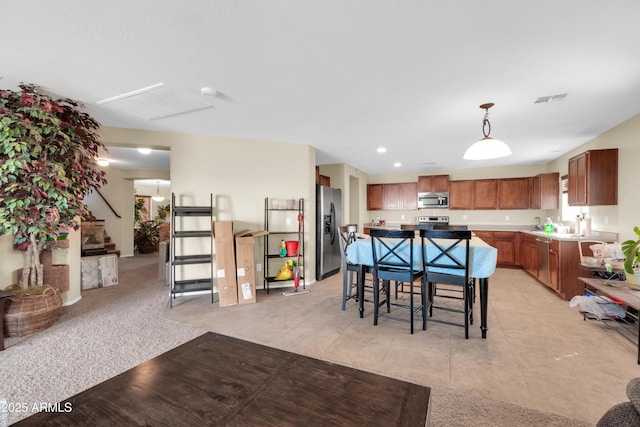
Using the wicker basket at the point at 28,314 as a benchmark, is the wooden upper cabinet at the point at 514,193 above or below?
above

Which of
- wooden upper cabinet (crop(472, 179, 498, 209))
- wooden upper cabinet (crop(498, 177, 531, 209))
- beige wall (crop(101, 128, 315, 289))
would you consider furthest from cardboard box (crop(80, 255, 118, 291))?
wooden upper cabinet (crop(498, 177, 531, 209))

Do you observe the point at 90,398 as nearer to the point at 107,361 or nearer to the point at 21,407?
the point at 21,407

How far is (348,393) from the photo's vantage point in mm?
1099

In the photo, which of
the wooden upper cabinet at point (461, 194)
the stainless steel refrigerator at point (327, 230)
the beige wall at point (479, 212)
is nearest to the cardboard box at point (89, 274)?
the stainless steel refrigerator at point (327, 230)

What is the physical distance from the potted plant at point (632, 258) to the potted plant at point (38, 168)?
5384 millimetres

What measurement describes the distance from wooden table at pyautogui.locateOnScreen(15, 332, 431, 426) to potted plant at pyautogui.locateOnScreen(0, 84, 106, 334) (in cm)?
256

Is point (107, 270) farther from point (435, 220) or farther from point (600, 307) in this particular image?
point (435, 220)

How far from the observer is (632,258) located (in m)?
2.53

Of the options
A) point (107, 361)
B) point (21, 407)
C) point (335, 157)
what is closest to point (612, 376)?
point (107, 361)

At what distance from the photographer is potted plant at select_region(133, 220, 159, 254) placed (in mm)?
8578

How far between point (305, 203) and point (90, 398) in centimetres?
383

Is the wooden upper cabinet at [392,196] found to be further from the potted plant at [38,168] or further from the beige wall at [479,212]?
the potted plant at [38,168]

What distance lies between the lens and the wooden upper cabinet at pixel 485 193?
668cm

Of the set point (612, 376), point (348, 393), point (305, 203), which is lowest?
point (612, 376)
